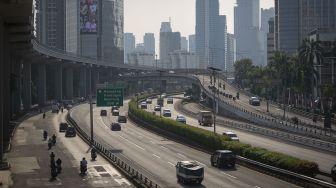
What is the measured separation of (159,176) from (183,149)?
787 inches

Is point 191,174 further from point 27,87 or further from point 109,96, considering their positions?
point 27,87

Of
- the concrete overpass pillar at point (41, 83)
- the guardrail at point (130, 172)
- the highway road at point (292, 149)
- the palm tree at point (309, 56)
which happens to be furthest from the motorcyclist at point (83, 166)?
the concrete overpass pillar at point (41, 83)

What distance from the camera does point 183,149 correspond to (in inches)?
2633

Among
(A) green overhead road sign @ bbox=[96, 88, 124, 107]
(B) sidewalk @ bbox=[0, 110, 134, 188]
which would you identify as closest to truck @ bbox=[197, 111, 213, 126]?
(B) sidewalk @ bbox=[0, 110, 134, 188]

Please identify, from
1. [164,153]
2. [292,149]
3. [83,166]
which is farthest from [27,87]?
[83,166]

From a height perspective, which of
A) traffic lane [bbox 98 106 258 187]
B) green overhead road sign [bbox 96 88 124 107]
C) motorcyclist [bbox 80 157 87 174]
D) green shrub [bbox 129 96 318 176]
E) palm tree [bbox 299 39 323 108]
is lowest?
traffic lane [bbox 98 106 258 187]

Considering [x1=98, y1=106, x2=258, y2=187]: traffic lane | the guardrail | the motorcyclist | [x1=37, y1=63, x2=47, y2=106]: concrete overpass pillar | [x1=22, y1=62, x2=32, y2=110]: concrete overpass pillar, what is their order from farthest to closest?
[x1=37, y1=63, x2=47, y2=106]: concrete overpass pillar < [x1=22, y1=62, x2=32, y2=110]: concrete overpass pillar < the motorcyclist < [x1=98, y1=106, x2=258, y2=187]: traffic lane < the guardrail

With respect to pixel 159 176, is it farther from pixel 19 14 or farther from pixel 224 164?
pixel 19 14

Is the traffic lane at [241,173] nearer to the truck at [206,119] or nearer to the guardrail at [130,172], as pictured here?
the guardrail at [130,172]

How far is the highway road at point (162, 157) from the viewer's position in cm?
4325

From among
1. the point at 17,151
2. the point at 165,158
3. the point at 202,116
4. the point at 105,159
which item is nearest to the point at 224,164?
the point at 165,158

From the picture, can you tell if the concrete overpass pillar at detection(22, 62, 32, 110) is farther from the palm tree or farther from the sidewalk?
the palm tree

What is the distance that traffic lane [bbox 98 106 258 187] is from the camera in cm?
4320

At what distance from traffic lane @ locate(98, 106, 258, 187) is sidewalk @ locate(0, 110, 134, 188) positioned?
5930 mm
